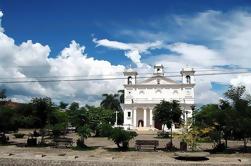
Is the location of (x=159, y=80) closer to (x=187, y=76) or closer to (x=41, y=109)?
(x=187, y=76)

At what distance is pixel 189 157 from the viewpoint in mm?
23297

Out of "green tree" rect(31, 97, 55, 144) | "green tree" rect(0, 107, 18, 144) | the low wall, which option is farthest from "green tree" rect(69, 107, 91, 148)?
the low wall

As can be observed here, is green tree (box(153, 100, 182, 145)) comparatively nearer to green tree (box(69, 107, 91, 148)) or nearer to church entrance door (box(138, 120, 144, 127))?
green tree (box(69, 107, 91, 148))

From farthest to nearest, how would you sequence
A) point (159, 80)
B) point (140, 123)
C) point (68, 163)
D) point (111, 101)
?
1. point (111, 101)
2. point (159, 80)
3. point (140, 123)
4. point (68, 163)

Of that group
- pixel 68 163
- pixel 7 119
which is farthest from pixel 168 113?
pixel 68 163

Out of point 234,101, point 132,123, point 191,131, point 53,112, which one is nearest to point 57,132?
point 53,112

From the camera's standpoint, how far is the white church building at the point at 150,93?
83438 millimetres

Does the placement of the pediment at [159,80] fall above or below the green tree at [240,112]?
above

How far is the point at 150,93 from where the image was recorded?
8625 centimetres

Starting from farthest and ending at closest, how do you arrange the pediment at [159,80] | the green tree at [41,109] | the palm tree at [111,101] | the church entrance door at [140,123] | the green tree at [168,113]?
the palm tree at [111,101] < the pediment at [159,80] < the church entrance door at [140,123] < the green tree at [168,113] < the green tree at [41,109]

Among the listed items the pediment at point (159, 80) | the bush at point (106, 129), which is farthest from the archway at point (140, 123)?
the bush at point (106, 129)

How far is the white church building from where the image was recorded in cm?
8344

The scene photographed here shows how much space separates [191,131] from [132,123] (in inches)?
2244

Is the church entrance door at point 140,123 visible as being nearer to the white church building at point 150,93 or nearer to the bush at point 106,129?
the white church building at point 150,93
